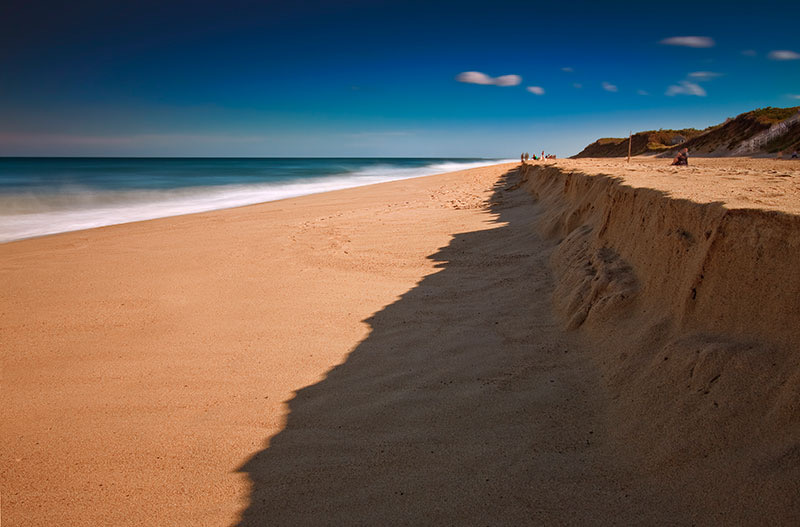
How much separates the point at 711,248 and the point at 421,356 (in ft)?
6.59

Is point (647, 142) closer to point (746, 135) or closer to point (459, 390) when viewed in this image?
point (746, 135)

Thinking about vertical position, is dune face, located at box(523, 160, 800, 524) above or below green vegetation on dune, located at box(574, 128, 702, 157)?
below

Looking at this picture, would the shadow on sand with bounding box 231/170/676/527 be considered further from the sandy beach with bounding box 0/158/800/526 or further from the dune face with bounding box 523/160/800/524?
the dune face with bounding box 523/160/800/524

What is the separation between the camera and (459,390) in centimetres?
291

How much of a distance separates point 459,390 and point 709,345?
1416 millimetres

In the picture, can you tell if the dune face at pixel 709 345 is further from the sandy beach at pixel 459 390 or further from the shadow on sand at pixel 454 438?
the shadow on sand at pixel 454 438

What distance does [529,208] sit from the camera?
8633 millimetres

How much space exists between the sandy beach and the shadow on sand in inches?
0.5

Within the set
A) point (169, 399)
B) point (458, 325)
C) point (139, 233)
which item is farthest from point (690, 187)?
point (139, 233)

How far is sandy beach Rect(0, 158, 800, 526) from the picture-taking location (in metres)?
1.89

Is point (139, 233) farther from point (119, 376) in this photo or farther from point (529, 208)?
point (529, 208)

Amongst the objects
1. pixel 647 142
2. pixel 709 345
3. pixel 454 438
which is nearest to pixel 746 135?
pixel 647 142

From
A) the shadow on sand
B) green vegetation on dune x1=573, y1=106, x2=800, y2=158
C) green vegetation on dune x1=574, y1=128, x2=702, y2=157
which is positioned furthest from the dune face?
green vegetation on dune x1=574, y1=128, x2=702, y2=157

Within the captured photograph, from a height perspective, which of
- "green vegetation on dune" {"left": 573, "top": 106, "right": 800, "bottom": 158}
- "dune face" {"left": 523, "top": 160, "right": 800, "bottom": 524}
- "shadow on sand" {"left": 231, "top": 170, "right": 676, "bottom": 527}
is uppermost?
"green vegetation on dune" {"left": 573, "top": 106, "right": 800, "bottom": 158}
